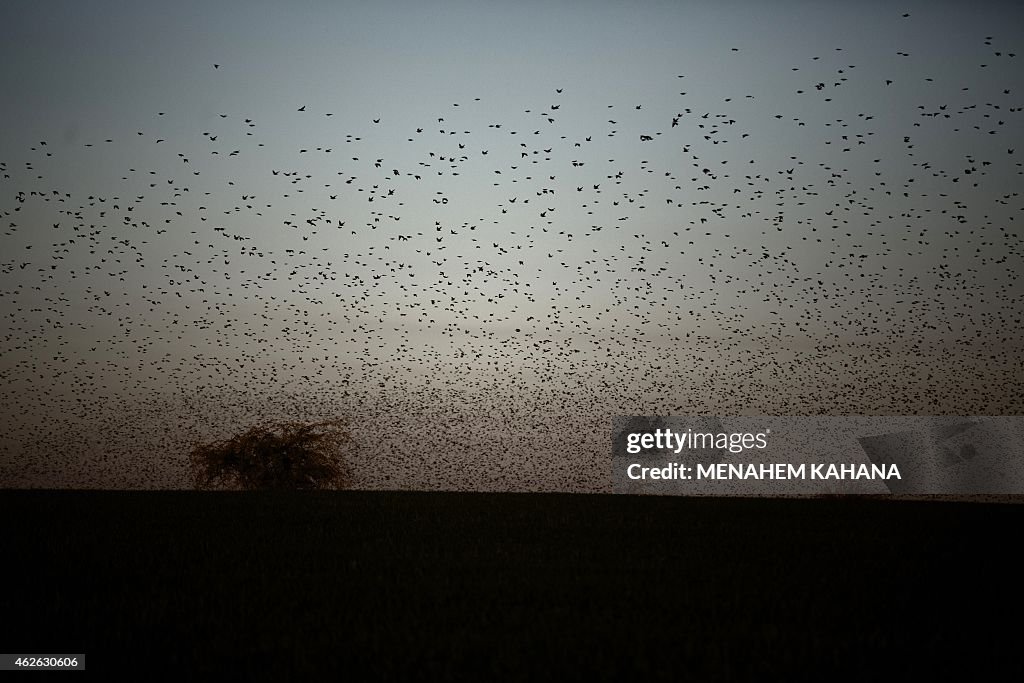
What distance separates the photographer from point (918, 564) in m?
13.4

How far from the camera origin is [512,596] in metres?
10.6

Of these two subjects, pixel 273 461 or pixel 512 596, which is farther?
pixel 273 461

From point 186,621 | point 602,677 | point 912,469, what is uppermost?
point 912,469

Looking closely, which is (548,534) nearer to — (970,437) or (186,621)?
(186,621)

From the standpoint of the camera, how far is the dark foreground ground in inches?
307

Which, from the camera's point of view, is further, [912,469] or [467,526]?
[912,469]

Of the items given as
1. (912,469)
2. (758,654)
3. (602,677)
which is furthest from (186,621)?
(912,469)

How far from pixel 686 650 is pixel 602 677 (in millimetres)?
1098

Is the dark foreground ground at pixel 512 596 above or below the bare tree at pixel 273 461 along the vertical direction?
below

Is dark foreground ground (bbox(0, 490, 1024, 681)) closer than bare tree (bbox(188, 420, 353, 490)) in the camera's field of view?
Yes

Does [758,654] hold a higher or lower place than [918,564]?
lower

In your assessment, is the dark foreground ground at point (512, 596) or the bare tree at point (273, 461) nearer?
the dark foreground ground at point (512, 596)

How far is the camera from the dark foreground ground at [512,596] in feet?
25.6

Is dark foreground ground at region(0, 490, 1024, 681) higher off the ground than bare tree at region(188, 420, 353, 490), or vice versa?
bare tree at region(188, 420, 353, 490)
